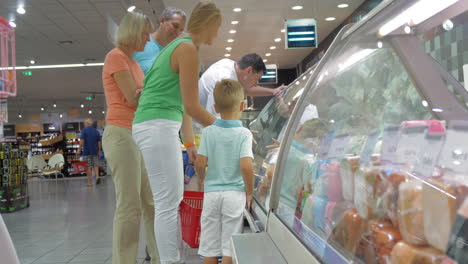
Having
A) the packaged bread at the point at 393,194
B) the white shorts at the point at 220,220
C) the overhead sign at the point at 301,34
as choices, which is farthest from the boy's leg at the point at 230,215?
the overhead sign at the point at 301,34

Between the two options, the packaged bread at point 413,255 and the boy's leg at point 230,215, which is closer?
the packaged bread at point 413,255

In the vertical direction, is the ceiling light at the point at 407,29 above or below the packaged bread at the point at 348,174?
above

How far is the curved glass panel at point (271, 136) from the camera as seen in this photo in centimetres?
217

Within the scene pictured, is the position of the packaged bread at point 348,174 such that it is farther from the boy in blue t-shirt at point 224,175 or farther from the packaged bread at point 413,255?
the boy in blue t-shirt at point 224,175

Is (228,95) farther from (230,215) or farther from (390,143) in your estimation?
(390,143)

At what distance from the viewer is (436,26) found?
1.13 metres

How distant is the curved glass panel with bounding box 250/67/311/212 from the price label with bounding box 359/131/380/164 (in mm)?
910

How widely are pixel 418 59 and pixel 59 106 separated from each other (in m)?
25.9

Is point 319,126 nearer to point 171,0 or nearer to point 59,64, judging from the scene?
point 171,0

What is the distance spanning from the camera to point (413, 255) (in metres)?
0.70

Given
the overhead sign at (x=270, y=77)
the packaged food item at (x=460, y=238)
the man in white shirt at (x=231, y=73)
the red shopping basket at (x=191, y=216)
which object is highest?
the overhead sign at (x=270, y=77)

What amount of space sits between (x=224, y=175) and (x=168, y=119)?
0.39 m

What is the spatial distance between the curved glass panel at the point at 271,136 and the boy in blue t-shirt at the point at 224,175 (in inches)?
5.8

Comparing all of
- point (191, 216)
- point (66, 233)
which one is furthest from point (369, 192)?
point (66, 233)
